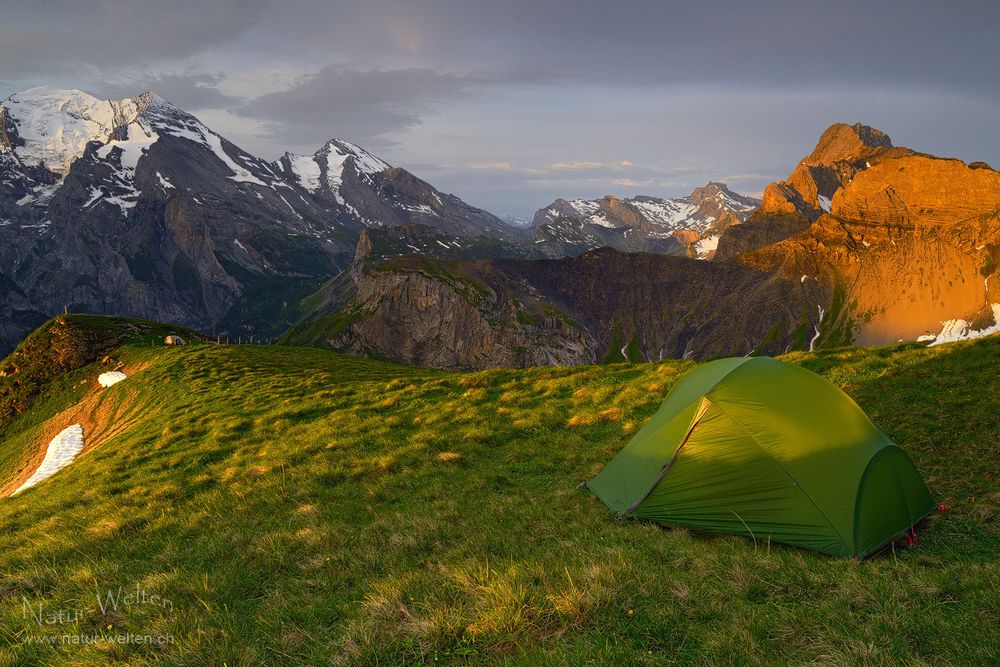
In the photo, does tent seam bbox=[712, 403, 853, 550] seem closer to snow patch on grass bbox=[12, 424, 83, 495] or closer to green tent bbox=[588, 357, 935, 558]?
green tent bbox=[588, 357, 935, 558]

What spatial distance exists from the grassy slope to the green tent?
0.58 m

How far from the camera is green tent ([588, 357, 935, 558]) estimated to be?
10141 mm

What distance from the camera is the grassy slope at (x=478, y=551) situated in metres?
5.83

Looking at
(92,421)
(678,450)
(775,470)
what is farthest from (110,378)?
(775,470)

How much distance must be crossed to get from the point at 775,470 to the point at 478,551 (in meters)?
6.77

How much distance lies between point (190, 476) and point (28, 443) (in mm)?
38145

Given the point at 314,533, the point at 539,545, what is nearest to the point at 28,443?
the point at 314,533

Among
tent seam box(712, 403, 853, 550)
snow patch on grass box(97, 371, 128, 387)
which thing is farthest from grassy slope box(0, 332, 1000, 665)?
snow patch on grass box(97, 371, 128, 387)

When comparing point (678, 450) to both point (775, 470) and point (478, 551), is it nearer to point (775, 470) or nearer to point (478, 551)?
point (775, 470)

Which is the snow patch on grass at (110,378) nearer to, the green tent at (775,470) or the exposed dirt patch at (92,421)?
the exposed dirt patch at (92,421)

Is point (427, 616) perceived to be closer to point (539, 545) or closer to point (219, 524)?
point (539, 545)

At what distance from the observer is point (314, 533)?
10500 mm

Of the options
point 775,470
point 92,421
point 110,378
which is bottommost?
point 92,421

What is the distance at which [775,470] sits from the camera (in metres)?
10.8
